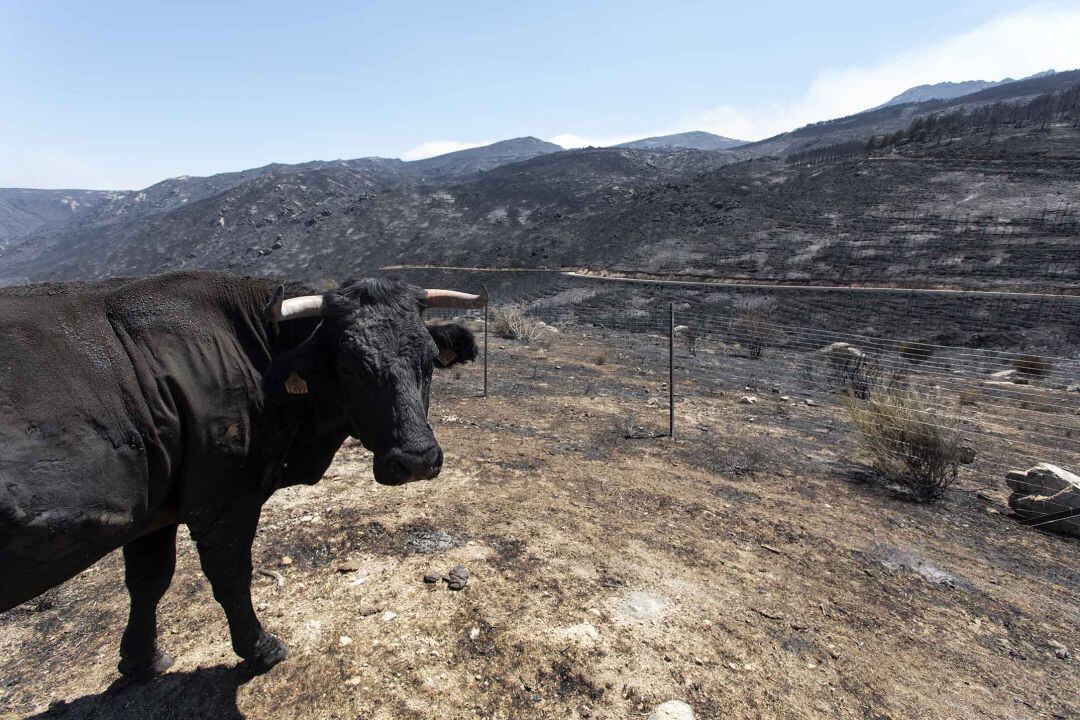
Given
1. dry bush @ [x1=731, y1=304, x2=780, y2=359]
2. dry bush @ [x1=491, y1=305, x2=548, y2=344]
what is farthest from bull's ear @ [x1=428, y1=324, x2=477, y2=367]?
dry bush @ [x1=491, y1=305, x2=548, y2=344]

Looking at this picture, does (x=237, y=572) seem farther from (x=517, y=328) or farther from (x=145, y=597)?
(x=517, y=328)

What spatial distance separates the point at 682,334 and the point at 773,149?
76923 mm

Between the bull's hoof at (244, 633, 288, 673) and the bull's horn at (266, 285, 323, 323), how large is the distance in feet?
6.49

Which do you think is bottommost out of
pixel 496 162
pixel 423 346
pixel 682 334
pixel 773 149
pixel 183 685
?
pixel 682 334

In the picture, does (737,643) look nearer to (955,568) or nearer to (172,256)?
(955,568)

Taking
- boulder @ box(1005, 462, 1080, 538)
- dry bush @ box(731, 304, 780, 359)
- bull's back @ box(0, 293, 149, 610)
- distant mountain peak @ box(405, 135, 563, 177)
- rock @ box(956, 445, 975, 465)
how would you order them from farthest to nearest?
distant mountain peak @ box(405, 135, 563, 177) → dry bush @ box(731, 304, 780, 359) → rock @ box(956, 445, 975, 465) → boulder @ box(1005, 462, 1080, 538) → bull's back @ box(0, 293, 149, 610)

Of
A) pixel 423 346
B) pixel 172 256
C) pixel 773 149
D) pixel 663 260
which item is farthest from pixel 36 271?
pixel 773 149

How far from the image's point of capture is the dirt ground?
114 inches

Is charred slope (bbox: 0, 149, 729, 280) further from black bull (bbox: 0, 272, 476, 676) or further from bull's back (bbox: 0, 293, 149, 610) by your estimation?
bull's back (bbox: 0, 293, 149, 610)

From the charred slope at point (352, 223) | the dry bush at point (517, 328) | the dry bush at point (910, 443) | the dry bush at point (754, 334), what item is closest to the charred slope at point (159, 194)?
the charred slope at point (352, 223)

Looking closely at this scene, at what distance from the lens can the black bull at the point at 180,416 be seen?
1965mm

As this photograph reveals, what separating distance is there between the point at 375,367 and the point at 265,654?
2.00m

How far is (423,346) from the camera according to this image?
274 cm

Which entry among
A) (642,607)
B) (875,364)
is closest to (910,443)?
(875,364)
